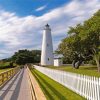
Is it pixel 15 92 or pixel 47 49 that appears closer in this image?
pixel 15 92

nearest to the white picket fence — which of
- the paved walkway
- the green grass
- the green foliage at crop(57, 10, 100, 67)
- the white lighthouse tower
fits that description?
the green grass

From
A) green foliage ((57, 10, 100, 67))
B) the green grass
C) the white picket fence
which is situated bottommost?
the green grass

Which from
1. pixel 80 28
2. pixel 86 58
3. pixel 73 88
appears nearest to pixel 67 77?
pixel 73 88

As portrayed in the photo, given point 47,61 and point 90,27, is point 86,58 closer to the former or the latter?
point 90,27

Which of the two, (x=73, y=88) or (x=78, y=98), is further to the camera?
(x=73, y=88)

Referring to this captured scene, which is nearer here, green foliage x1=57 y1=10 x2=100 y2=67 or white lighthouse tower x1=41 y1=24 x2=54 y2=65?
green foliage x1=57 y1=10 x2=100 y2=67

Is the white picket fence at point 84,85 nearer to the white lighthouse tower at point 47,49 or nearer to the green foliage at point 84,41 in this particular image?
the green foliage at point 84,41

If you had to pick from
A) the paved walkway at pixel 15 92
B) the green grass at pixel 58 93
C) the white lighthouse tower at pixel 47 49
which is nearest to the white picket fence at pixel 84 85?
the green grass at pixel 58 93

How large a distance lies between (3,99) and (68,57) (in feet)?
149

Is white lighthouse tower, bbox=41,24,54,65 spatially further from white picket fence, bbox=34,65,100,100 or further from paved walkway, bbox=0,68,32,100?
white picket fence, bbox=34,65,100,100

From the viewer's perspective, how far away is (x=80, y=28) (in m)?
47.0

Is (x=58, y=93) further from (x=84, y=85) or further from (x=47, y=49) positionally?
(x=47, y=49)

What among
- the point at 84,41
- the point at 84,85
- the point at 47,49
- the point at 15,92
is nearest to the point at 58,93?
the point at 84,85

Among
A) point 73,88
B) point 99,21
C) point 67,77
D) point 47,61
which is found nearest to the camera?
point 73,88
